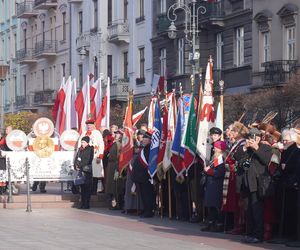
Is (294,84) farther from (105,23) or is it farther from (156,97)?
(105,23)

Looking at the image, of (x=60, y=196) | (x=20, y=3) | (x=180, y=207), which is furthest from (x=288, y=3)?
(x=20, y=3)

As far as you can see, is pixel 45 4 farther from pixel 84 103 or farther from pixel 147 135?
pixel 147 135

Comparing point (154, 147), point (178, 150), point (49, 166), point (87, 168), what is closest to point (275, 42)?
point (49, 166)

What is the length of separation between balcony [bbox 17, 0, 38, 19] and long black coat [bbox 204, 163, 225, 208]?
191 feet

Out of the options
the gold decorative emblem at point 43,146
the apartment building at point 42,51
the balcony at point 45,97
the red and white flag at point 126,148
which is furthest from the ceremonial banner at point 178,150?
the balcony at point 45,97

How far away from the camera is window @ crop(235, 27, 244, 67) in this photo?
144 ft

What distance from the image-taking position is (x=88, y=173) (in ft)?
81.1

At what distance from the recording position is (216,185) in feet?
62.4

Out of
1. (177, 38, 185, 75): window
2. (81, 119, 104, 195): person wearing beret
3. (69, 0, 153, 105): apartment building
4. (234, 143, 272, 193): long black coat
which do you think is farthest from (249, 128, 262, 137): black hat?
(69, 0, 153, 105): apartment building

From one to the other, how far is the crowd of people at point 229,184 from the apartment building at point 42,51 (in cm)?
4565

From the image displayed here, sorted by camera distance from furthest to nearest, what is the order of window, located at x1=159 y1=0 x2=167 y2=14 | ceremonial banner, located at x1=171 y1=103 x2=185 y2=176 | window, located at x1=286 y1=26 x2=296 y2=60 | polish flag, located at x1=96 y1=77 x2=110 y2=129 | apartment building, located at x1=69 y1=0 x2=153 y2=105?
apartment building, located at x1=69 y1=0 x2=153 y2=105 → window, located at x1=159 y1=0 x2=167 y2=14 → window, located at x1=286 y1=26 x2=296 y2=60 → polish flag, located at x1=96 y1=77 x2=110 y2=129 → ceremonial banner, located at x1=171 y1=103 x2=185 y2=176

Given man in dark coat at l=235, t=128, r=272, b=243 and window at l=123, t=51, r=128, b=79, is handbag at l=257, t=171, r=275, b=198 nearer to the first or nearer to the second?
man in dark coat at l=235, t=128, r=272, b=243

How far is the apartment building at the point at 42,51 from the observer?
70.6 metres

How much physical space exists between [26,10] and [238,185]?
200 ft
